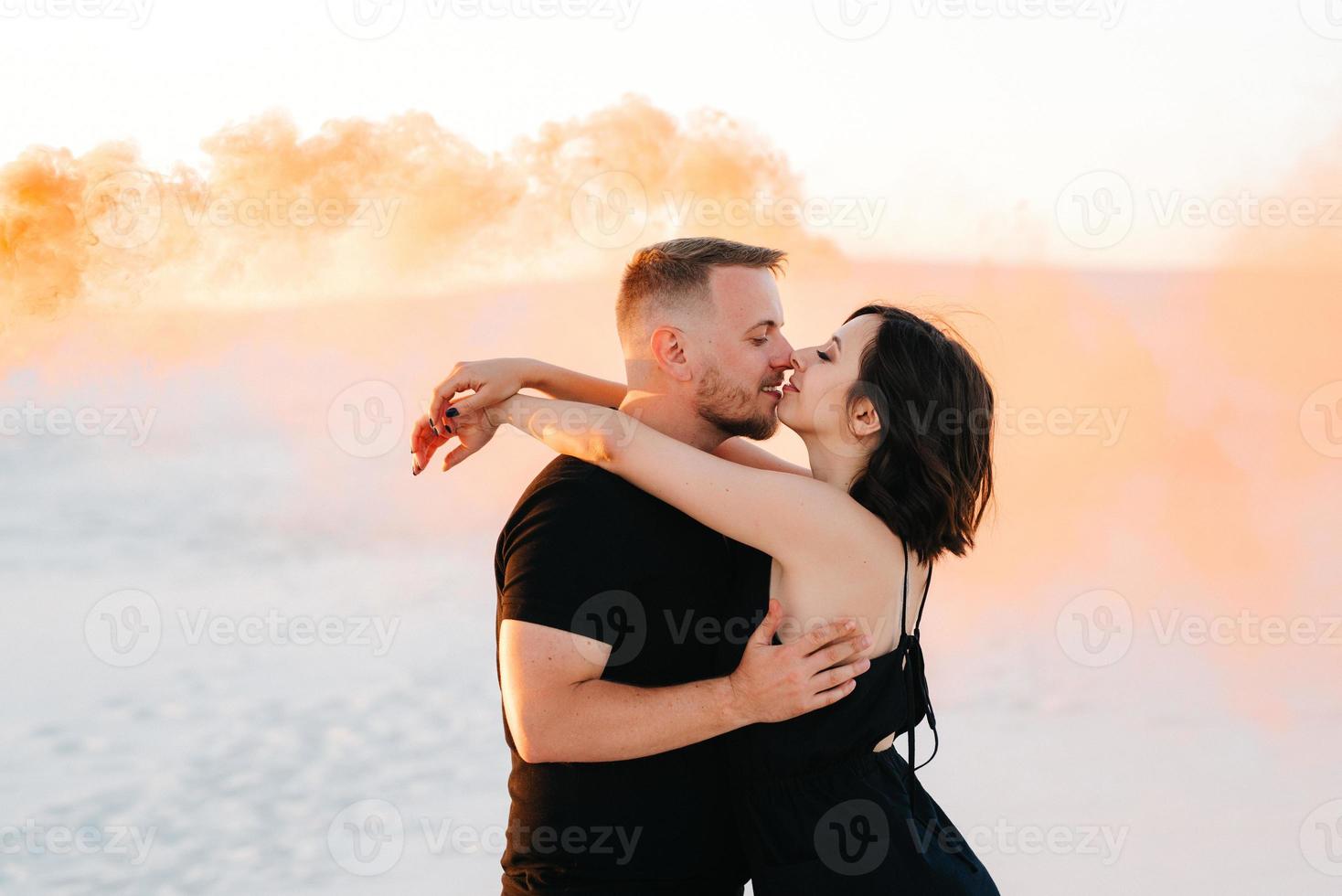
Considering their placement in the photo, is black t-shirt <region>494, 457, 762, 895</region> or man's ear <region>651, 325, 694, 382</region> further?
man's ear <region>651, 325, 694, 382</region>

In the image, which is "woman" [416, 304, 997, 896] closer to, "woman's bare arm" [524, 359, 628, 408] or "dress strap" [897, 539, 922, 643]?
"dress strap" [897, 539, 922, 643]

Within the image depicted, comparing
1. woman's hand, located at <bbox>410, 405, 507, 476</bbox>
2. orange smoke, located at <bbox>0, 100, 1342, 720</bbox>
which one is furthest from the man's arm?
orange smoke, located at <bbox>0, 100, 1342, 720</bbox>

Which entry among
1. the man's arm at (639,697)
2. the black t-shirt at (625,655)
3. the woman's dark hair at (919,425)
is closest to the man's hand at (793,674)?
the man's arm at (639,697)

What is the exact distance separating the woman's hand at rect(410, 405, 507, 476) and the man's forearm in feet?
2.07

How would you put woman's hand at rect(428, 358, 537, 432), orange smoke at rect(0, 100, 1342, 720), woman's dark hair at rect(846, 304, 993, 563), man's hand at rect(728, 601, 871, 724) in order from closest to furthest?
1. man's hand at rect(728, 601, 871, 724)
2. woman's dark hair at rect(846, 304, 993, 563)
3. woman's hand at rect(428, 358, 537, 432)
4. orange smoke at rect(0, 100, 1342, 720)

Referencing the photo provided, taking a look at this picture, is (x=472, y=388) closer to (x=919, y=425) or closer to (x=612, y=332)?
(x=919, y=425)

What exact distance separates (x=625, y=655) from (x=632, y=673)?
43 mm

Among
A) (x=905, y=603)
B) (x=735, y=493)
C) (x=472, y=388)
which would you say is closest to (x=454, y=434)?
(x=472, y=388)

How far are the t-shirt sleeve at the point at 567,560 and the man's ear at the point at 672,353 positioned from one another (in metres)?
0.39

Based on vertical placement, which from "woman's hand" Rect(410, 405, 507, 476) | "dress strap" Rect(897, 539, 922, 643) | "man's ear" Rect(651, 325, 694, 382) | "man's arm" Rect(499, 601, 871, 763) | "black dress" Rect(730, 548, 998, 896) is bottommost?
"black dress" Rect(730, 548, 998, 896)

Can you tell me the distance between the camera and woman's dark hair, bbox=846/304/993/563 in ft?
7.86

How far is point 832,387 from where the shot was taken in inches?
97.1

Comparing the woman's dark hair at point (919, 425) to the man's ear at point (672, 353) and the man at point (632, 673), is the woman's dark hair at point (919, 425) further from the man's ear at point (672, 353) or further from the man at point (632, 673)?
the man's ear at point (672, 353)

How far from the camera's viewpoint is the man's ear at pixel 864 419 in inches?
94.8
